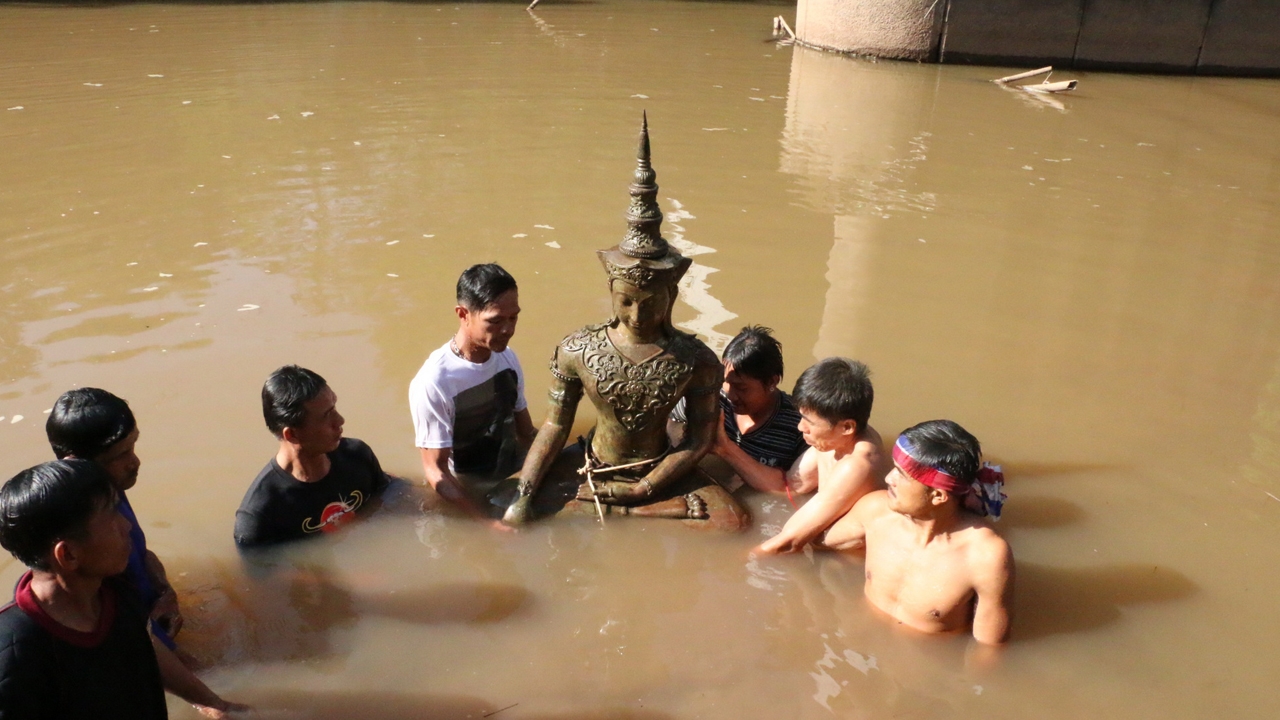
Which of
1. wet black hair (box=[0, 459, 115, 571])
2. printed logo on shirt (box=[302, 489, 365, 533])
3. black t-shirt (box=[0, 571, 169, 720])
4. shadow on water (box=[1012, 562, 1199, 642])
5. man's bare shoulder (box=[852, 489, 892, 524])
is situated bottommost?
shadow on water (box=[1012, 562, 1199, 642])

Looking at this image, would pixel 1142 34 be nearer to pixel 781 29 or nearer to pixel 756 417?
pixel 781 29

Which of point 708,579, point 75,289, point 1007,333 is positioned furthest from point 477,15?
point 708,579

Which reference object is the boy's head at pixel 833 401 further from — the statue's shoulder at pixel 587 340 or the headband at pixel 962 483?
the statue's shoulder at pixel 587 340

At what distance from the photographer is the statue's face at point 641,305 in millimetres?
3430

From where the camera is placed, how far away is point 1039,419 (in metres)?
4.88

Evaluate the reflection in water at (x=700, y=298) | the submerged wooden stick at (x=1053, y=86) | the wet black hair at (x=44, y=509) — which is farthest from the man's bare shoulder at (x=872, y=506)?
the submerged wooden stick at (x=1053, y=86)

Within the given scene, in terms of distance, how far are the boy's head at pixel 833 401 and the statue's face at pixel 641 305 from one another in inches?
25.8

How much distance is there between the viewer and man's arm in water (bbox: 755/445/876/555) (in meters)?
3.67

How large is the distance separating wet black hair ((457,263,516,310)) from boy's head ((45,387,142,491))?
1.29m

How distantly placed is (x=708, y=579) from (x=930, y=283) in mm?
3444

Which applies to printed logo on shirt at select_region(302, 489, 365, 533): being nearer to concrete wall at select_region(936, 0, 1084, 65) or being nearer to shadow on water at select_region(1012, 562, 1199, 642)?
shadow on water at select_region(1012, 562, 1199, 642)

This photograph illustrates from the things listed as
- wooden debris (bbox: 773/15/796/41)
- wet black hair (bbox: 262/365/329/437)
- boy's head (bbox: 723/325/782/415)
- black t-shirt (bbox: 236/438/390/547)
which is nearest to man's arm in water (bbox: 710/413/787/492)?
boy's head (bbox: 723/325/782/415)

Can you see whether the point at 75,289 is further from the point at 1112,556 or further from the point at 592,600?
the point at 1112,556

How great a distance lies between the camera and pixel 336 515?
384 centimetres
